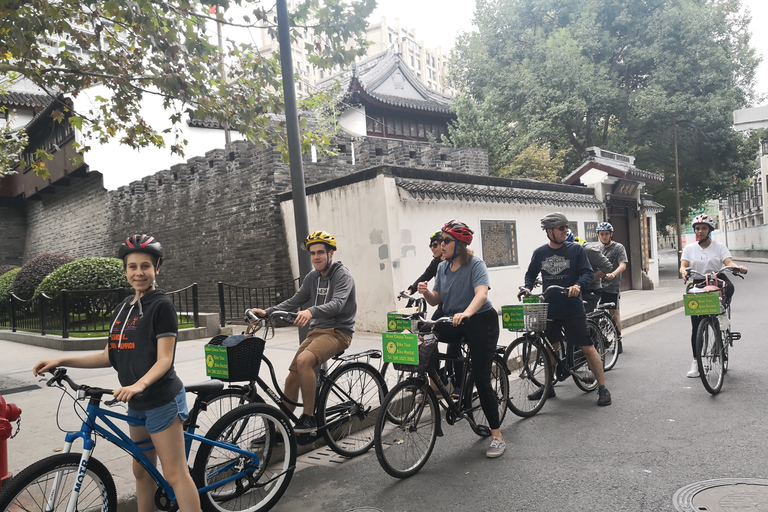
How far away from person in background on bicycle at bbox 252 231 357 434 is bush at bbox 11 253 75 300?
1232cm

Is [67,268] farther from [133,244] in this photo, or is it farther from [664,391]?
[664,391]

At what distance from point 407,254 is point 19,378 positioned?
6523mm

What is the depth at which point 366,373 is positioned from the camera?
470cm

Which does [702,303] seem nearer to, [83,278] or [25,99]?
[83,278]

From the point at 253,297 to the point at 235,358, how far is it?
10273 millimetres

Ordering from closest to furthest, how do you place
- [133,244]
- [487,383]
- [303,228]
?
1. [133,244]
2. [487,383]
3. [303,228]

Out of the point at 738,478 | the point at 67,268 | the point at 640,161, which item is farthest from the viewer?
the point at 640,161

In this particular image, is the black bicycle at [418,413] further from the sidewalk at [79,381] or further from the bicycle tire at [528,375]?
the bicycle tire at [528,375]

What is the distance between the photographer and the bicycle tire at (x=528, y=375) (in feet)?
17.7

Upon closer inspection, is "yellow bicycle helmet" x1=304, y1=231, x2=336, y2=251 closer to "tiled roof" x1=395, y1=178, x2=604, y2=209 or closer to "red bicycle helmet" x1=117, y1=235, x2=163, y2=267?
"red bicycle helmet" x1=117, y1=235, x2=163, y2=267

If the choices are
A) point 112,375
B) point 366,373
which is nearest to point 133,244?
point 366,373

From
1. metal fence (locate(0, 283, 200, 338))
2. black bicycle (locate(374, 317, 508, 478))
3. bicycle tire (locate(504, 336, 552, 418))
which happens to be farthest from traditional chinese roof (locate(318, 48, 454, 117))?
black bicycle (locate(374, 317, 508, 478))

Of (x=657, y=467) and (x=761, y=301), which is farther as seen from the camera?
(x=761, y=301)

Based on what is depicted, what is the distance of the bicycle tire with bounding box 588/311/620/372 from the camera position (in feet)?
23.0
